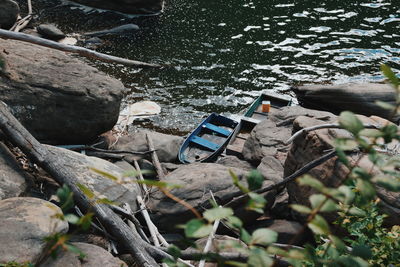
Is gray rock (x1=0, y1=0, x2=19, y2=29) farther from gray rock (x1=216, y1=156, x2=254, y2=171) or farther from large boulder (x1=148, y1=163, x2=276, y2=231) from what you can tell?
large boulder (x1=148, y1=163, x2=276, y2=231)

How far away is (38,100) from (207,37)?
7.37m

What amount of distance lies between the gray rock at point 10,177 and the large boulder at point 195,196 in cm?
160

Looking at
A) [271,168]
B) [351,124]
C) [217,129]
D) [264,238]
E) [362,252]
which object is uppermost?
[351,124]

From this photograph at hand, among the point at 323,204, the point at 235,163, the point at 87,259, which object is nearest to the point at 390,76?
the point at 323,204

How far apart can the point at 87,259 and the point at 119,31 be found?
10.3 meters

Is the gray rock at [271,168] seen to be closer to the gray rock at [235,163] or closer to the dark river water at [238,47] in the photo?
the gray rock at [235,163]

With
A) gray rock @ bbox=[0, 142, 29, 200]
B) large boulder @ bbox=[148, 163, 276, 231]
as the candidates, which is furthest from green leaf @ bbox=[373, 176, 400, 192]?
gray rock @ bbox=[0, 142, 29, 200]

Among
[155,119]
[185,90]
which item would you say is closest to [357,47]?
[185,90]

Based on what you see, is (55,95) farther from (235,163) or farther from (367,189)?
(367,189)

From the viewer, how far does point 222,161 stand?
831 cm

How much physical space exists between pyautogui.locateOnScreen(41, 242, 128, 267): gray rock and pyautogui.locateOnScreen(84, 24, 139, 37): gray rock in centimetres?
984

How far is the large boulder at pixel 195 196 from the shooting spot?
19.6 feet

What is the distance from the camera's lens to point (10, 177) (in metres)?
5.48

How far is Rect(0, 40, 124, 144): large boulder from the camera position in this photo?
7195mm
